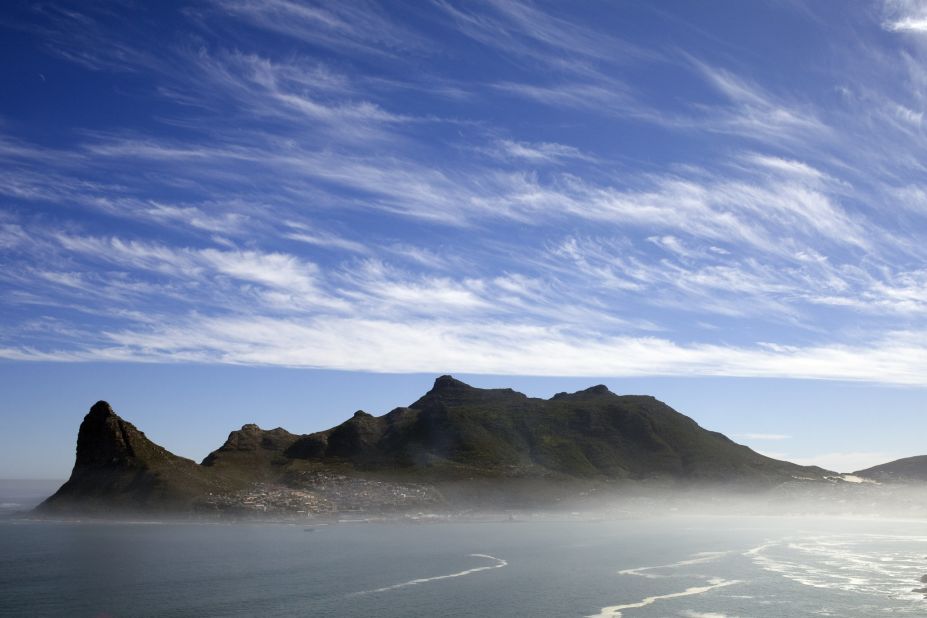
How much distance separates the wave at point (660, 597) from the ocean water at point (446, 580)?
1.17ft

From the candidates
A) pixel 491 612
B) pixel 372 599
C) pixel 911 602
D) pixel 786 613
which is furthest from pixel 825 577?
pixel 372 599

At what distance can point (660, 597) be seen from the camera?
363ft

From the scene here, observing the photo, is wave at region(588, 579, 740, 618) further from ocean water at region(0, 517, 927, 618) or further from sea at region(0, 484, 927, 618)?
ocean water at region(0, 517, 927, 618)

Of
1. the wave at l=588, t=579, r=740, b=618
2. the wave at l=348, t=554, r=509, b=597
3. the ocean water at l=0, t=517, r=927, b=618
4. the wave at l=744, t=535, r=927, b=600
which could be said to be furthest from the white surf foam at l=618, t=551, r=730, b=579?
the wave at l=348, t=554, r=509, b=597

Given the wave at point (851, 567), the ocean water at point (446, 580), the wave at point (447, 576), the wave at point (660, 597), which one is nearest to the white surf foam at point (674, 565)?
the ocean water at point (446, 580)

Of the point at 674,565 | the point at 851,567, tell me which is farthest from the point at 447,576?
the point at 851,567

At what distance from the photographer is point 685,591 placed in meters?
118

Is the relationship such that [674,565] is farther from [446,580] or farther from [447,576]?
[446,580]

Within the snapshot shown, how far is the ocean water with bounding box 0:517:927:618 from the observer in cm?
9962

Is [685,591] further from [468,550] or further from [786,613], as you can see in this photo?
[468,550]

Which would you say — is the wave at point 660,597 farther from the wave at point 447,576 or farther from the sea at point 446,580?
the wave at point 447,576

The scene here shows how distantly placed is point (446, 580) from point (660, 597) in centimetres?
3696

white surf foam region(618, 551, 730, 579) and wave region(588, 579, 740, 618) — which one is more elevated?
wave region(588, 579, 740, 618)

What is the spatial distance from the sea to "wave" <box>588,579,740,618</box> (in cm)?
19
